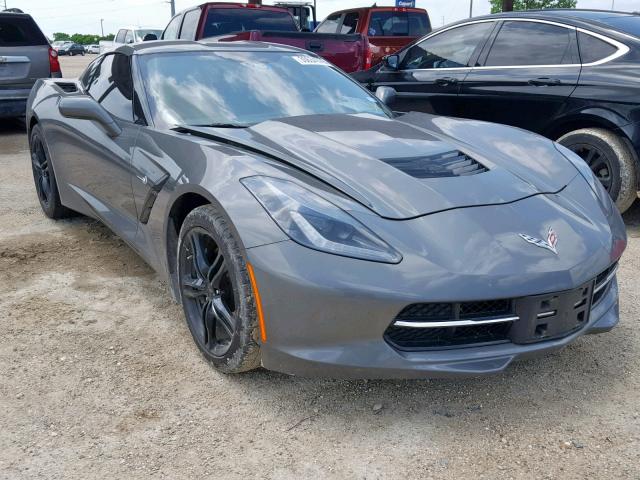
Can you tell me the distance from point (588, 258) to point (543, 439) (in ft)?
2.20

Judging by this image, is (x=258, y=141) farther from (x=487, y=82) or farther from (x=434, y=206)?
(x=487, y=82)

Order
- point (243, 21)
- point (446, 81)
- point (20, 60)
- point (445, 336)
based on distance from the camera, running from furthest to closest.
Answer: point (243, 21) → point (20, 60) → point (446, 81) → point (445, 336)

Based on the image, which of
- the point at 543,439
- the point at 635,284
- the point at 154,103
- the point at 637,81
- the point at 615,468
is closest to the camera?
the point at 615,468

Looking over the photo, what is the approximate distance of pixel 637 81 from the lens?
4.45 metres

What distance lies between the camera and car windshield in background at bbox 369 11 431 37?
11.2 metres

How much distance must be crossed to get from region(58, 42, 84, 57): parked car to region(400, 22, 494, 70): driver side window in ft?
195

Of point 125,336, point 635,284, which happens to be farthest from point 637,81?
point 125,336

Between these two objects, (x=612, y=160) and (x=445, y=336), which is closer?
(x=445, y=336)

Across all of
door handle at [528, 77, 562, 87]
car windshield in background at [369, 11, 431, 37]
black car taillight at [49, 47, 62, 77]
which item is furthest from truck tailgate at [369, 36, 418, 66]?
door handle at [528, 77, 562, 87]

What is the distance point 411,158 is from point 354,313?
0.87 meters

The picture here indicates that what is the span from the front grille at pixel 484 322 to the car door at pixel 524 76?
307 cm

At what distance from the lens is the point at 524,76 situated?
5129 millimetres

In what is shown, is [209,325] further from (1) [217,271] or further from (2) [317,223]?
(2) [317,223]

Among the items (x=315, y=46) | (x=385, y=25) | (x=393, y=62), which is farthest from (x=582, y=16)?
(x=385, y=25)
